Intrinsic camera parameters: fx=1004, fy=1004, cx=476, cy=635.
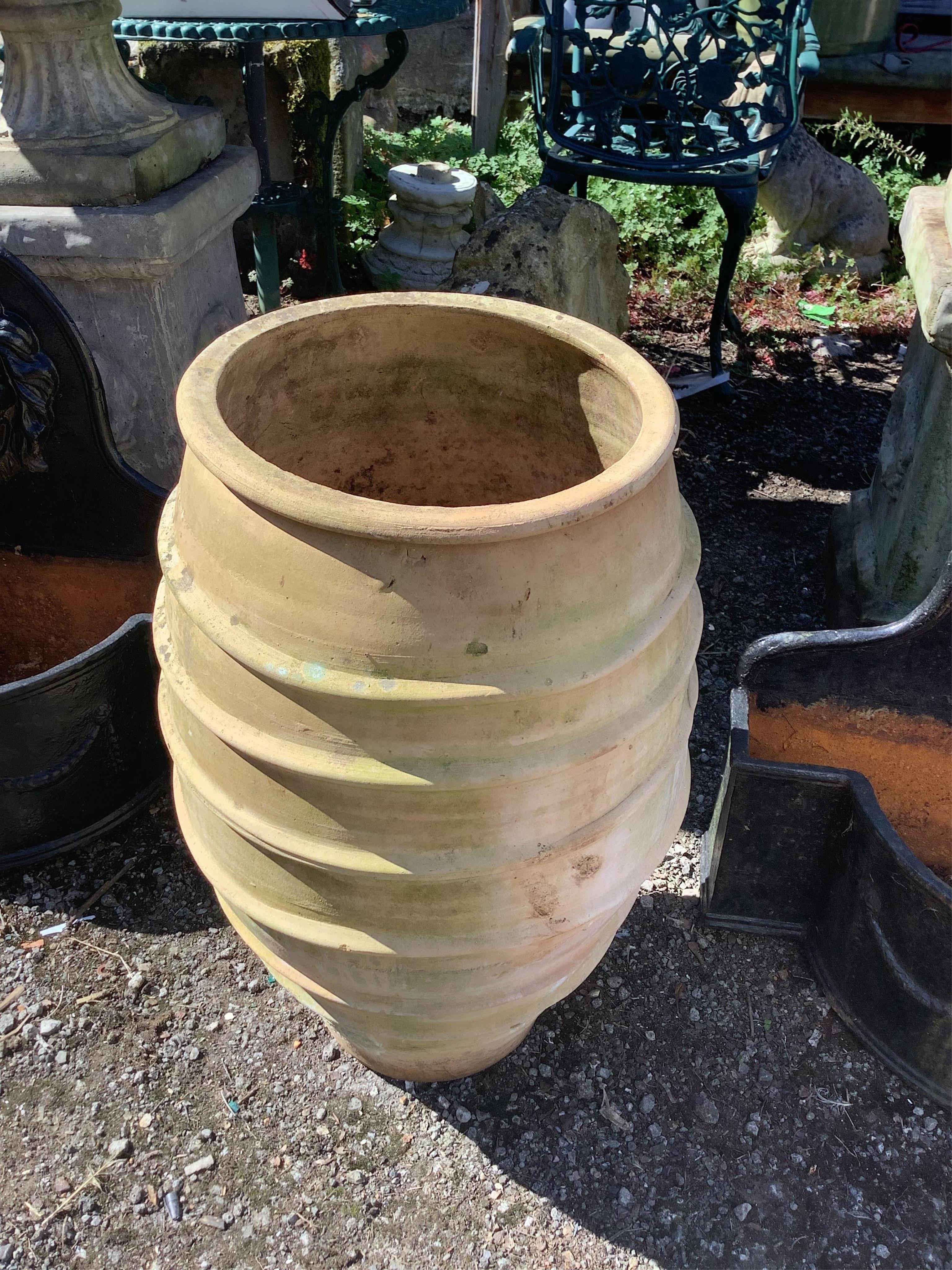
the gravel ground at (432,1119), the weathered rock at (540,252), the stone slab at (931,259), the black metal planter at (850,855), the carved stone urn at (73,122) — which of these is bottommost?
the gravel ground at (432,1119)

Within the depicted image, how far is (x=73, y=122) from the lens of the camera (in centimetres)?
245

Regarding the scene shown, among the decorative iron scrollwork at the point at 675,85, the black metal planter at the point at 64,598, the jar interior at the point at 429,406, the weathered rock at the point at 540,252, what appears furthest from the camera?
the decorative iron scrollwork at the point at 675,85

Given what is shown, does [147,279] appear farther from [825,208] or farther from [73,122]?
[825,208]

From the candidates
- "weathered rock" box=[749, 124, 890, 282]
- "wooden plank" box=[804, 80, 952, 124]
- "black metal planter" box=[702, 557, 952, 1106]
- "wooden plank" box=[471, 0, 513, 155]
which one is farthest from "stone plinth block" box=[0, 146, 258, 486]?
"wooden plank" box=[804, 80, 952, 124]

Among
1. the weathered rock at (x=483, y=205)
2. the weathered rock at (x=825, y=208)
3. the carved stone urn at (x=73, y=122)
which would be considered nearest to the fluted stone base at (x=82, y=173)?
the carved stone urn at (x=73, y=122)

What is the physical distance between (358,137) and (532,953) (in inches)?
194

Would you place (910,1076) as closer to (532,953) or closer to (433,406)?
(532,953)

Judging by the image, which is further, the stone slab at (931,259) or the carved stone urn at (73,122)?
the carved stone urn at (73,122)

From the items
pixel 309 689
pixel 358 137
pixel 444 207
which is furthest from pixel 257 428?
pixel 358 137

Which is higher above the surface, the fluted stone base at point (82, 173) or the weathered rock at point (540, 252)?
the fluted stone base at point (82, 173)

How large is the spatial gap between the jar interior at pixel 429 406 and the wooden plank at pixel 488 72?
4.94m

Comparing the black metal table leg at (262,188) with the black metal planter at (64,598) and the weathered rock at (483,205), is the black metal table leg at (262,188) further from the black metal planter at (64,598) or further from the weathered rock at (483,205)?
the black metal planter at (64,598)

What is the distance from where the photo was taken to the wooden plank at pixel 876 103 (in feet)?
21.6

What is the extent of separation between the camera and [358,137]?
5262 millimetres
